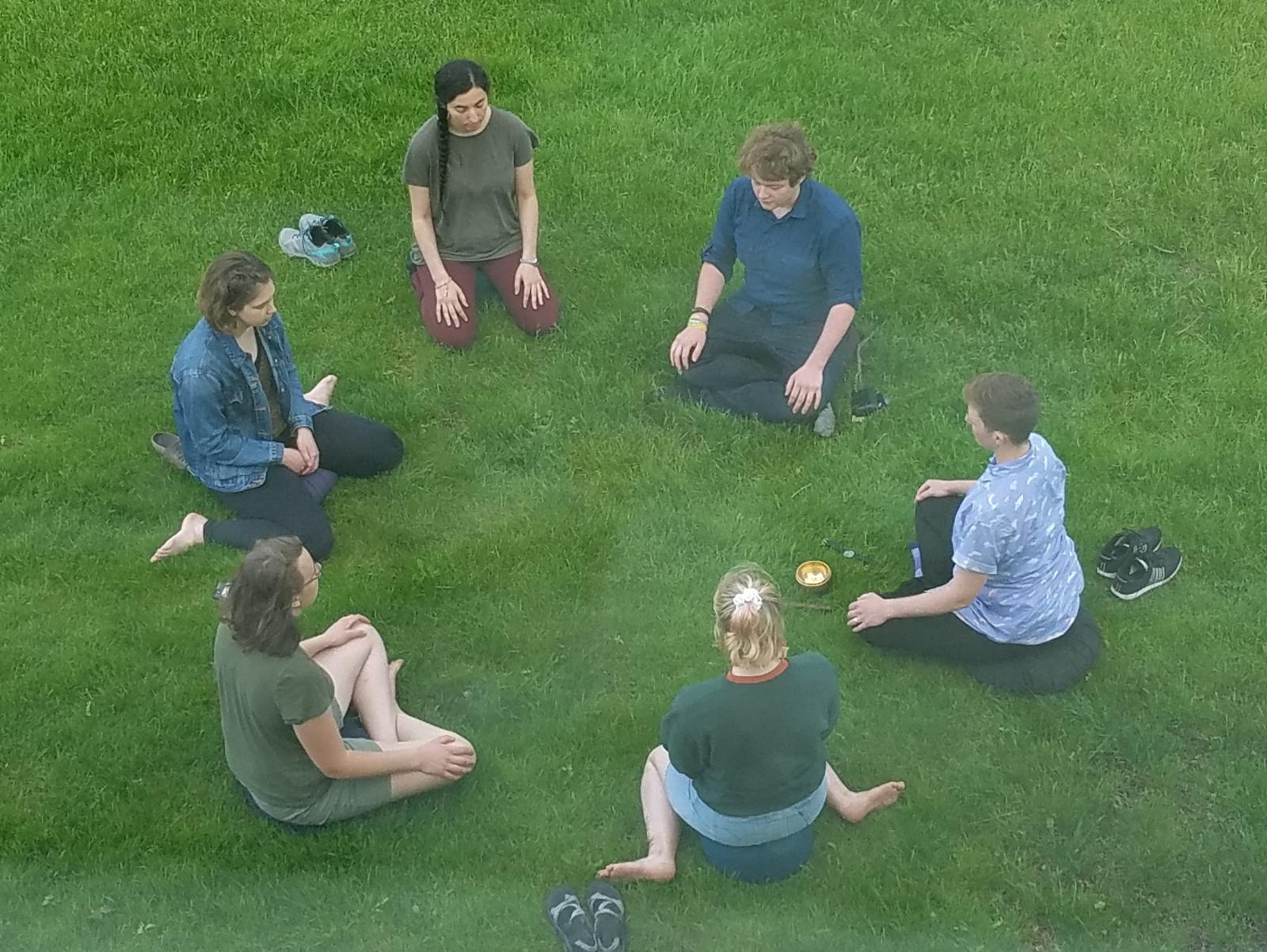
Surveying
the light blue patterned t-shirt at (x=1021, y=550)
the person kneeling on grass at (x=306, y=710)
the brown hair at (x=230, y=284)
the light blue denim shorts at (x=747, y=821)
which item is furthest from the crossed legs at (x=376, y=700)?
the light blue patterned t-shirt at (x=1021, y=550)

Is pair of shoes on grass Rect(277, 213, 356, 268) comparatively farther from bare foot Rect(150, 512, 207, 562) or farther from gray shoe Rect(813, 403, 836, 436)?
gray shoe Rect(813, 403, 836, 436)

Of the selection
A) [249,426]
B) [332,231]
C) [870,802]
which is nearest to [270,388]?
[249,426]

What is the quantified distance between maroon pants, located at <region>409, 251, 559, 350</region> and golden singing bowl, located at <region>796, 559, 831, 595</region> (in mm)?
2221

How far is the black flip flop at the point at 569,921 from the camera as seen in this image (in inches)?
163

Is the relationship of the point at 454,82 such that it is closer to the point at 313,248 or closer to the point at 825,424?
the point at 313,248

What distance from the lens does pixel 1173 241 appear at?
23.8 feet

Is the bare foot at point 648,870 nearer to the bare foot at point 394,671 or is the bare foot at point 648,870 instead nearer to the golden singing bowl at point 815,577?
the bare foot at point 394,671

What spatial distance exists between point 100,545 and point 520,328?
2422mm

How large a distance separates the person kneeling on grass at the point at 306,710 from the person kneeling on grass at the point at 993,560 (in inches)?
70.2

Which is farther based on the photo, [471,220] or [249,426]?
[471,220]

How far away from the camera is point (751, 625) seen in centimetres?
371

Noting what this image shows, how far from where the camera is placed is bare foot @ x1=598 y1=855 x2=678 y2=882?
14.3ft

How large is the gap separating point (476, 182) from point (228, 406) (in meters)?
1.92

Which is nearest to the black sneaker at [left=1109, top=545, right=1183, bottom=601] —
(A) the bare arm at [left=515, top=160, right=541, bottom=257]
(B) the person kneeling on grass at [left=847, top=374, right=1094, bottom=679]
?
(B) the person kneeling on grass at [left=847, top=374, right=1094, bottom=679]
